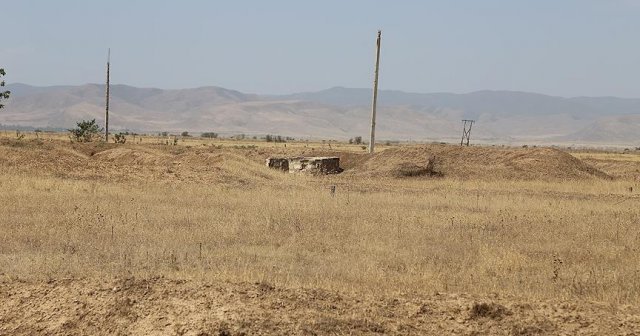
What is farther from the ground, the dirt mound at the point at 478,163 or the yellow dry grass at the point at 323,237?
the dirt mound at the point at 478,163

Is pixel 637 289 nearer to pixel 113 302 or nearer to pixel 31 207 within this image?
pixel 113 302

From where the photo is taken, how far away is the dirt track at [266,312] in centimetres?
771

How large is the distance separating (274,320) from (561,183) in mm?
25158

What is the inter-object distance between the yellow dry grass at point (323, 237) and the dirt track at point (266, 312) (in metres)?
0.92

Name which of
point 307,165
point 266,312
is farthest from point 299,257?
point 307,165

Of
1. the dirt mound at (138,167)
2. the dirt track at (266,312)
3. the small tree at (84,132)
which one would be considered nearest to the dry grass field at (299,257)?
the dirt track at (266,312)

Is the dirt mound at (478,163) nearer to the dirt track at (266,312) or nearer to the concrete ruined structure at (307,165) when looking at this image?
the concrete ruined structure at (307,165)

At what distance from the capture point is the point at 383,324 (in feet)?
25.7

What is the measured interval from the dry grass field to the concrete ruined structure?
8.23m

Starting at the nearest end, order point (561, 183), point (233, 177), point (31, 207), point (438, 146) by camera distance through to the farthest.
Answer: point (31, 207), point (233, 177), point (561, 183), point (438, 146)

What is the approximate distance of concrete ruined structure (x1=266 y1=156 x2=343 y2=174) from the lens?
3500 cm

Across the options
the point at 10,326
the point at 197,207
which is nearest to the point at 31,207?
the point at 197,207

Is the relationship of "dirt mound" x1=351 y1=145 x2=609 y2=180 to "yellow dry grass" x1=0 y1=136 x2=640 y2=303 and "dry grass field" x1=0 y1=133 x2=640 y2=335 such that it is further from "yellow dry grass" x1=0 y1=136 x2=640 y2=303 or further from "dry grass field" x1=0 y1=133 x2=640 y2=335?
"yellow dry grass" x1=0 y1=136 x2=640 y2=303

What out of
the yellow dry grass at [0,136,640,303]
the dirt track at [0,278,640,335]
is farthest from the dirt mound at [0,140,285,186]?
the dirt track at [0,278,640,335]
